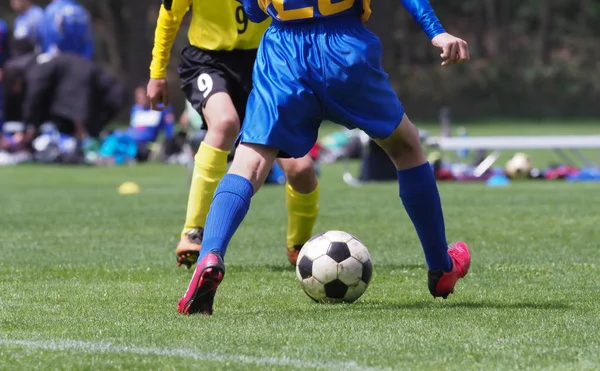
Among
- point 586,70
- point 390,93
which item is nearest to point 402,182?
point 390,93

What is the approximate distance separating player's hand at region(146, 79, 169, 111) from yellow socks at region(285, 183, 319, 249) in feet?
2.68

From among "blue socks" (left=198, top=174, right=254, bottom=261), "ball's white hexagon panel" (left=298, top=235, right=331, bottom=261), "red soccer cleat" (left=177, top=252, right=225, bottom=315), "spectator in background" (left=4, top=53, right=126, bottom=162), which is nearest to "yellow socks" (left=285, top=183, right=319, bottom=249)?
"ball's white hexagon panel" (left=298, top=235, right=331, bottom=261)

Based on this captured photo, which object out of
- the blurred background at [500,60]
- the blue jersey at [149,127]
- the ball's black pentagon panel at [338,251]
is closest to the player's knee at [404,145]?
the ball's black pentagon panel at [338,251]

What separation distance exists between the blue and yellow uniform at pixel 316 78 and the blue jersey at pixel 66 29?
587 inches

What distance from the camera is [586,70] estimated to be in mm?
39688

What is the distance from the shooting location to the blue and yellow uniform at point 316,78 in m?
4.91

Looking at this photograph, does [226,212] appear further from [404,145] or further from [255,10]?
[255,10]

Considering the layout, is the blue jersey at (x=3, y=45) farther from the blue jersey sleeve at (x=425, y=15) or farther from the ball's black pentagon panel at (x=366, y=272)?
the blue jersey sleeve at (x=425, y=15)

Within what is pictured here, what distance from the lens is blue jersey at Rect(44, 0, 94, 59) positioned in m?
19.5

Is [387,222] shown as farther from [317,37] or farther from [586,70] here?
[586,70]

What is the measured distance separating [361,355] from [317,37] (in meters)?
1.52

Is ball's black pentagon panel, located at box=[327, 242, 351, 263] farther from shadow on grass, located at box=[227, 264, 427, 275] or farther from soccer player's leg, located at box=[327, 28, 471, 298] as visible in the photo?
shadow on grass, located at box=[227, 264, 427, 275]

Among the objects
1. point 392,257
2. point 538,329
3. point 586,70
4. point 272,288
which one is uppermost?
point 538,329

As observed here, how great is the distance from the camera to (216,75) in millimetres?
6637
